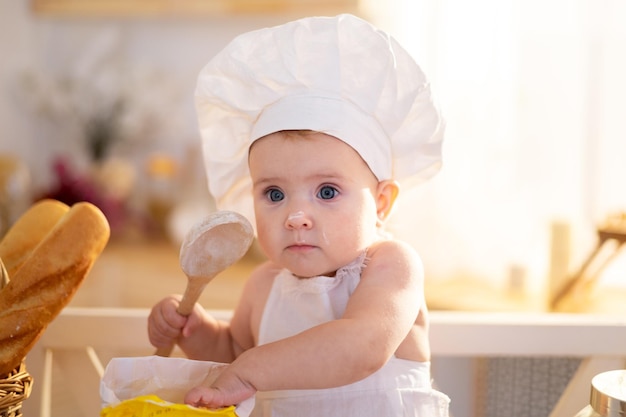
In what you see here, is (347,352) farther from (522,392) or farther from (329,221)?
(522,392)

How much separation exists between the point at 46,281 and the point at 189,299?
153 millimetres

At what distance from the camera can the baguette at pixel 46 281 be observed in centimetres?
72

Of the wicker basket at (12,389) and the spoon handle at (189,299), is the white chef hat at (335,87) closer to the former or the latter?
the spoon handle at (189,299)

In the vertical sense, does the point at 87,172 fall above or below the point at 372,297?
below

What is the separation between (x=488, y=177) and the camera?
5.36 feet

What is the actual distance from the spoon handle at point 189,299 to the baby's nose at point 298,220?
0.10 meters

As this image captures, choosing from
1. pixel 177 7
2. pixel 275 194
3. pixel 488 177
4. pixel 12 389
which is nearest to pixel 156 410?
pixel 12 389

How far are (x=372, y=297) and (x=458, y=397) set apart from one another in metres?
0.84

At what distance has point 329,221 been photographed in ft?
2.60

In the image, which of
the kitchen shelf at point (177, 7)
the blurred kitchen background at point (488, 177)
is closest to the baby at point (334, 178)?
the blurred kitchen background at point (488, 177)

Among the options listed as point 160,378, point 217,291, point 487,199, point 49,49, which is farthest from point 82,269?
point 49,49

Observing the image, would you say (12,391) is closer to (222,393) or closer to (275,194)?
(222,393)

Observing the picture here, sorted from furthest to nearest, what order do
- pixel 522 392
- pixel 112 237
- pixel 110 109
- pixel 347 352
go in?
pixel 110 109 → pixel 112 237 → pixel 522 392 → pixel 347 352

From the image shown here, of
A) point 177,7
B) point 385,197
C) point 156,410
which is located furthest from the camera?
point 177,7
